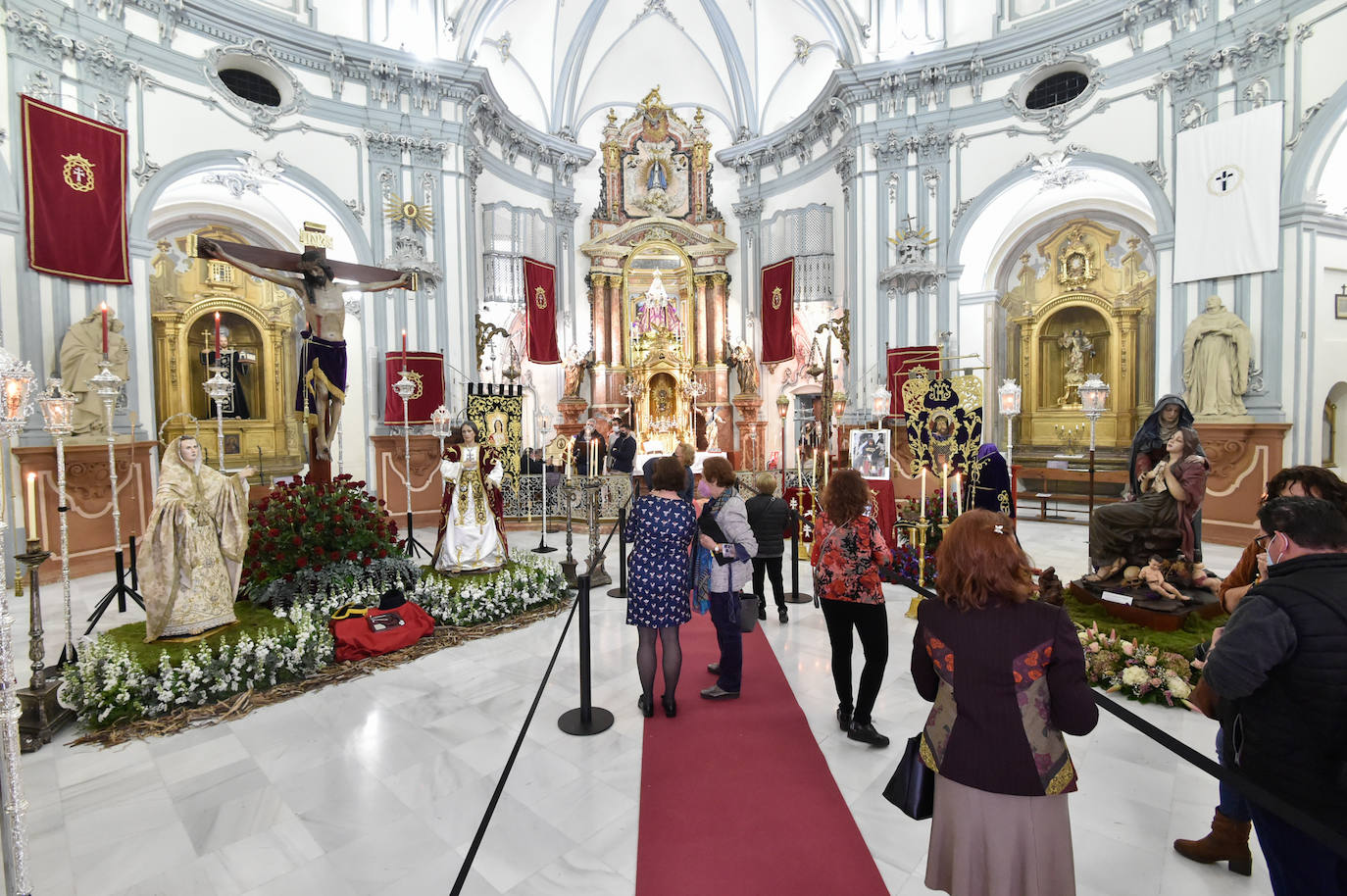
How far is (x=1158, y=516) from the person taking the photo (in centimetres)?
539

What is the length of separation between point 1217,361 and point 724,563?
385 inches

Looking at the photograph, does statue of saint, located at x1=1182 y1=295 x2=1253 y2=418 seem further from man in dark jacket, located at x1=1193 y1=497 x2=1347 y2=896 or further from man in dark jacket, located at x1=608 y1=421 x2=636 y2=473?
man in dark jacket, located at x1=1193 y1=497 x2=1347 y2=896

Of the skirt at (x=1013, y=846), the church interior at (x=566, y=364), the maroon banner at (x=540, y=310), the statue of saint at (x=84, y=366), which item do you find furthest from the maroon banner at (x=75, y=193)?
the skirt at (x=1013, y=846)

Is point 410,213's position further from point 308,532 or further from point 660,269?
point 308,532

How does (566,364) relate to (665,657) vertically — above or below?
above

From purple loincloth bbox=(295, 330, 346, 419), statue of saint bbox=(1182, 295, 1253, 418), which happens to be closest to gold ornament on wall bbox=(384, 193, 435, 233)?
purple loincloth bbox=(295, 330, 346, 419)

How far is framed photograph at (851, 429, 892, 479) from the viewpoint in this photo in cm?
879

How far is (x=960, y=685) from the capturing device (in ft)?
7.00

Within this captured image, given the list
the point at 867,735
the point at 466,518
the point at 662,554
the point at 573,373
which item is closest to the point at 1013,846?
the point at 867,735

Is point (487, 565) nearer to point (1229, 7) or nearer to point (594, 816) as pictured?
point (594, 816)

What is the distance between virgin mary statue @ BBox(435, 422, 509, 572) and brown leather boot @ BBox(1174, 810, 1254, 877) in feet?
20.4

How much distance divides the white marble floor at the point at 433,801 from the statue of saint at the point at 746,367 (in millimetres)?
13104

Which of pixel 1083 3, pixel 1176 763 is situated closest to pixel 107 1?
pixel 1176 763

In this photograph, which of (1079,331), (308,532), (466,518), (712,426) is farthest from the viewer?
(712,426)
